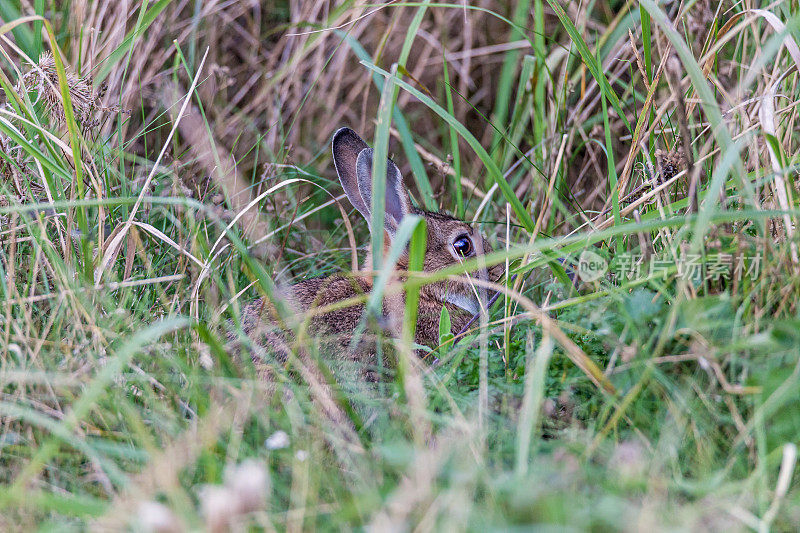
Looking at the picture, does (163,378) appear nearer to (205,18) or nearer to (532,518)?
(532,518)

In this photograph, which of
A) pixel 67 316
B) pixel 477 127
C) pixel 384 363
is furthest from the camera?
pixel 477 127

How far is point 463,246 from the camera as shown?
4.53 m

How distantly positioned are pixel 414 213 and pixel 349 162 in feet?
1.37

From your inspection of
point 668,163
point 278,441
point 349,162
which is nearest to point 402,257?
point 349,162

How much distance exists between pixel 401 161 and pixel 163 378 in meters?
3.53

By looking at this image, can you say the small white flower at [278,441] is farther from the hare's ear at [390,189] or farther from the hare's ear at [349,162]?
the hare's ear at [349,162]

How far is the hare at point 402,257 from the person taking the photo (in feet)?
12.6

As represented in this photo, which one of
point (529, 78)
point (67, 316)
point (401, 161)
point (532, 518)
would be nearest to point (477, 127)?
point (401, 161)

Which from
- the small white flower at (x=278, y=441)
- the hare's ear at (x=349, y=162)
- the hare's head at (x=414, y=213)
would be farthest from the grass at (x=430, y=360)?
the hare's ear at (x=349, y=162)

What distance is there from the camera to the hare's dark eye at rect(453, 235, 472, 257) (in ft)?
14.7

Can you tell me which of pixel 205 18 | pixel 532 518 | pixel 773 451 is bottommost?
pixel 773 451

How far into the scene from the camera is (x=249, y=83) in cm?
531

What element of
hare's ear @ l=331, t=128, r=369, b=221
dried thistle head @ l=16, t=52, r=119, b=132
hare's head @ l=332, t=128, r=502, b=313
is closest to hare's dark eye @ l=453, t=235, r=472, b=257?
hare's head @ l=332, t=128, r=502, b=313

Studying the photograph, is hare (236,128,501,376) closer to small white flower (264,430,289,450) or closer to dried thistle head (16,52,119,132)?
dried thistle head (16,52,119,132)
